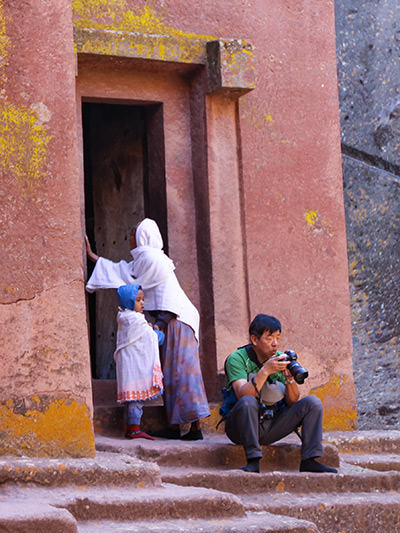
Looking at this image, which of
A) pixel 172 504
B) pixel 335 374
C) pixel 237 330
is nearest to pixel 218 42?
pixel 237 330

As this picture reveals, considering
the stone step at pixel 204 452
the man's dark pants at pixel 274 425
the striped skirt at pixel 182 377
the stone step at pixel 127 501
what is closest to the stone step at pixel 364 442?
the stone step at pixel 204 452

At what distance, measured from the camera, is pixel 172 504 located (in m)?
4.75

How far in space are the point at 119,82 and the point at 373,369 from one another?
4.17 m

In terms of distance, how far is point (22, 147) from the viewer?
17.3 ft

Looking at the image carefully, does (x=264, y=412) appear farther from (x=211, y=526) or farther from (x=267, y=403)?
(x=211, y=526)

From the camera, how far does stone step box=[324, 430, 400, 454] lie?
6895mm

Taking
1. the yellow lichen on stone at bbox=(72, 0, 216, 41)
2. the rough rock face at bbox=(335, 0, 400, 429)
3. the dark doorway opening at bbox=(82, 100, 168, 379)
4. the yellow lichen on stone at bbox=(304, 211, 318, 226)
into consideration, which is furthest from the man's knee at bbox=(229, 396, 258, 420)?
the rough rock face at bbox=(335, 0, 400, 429)

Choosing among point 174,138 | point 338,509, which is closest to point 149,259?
point 174,138

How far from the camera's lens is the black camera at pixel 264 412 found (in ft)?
20.1

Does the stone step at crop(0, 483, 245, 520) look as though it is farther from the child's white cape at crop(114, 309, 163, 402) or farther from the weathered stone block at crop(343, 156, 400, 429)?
the weathered stone block at crop(343, 156, 400, 429)

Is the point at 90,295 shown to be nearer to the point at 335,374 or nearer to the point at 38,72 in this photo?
the point at 335,374

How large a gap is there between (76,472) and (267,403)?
1.63 m

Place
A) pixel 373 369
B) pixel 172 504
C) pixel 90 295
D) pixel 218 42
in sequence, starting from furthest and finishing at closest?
pixel 373 369
pixel 90 295
pixel 218 42
pixel 172 504

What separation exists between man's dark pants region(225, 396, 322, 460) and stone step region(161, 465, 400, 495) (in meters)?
0.16
